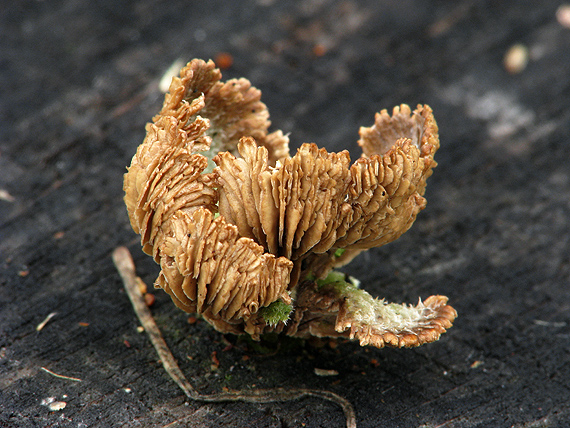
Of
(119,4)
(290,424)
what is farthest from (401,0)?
(290,424)

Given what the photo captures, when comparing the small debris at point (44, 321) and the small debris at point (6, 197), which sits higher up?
the small debris at point (6, 197)

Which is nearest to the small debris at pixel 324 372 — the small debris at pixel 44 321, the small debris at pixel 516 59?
the small debris at pixel 44 321

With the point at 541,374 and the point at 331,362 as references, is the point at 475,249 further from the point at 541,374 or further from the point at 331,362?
the point at 331,362

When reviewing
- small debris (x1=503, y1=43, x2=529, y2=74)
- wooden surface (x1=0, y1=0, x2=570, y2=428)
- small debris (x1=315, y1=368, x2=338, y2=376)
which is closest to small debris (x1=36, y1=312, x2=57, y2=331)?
wooden surface (x1=0, y1=0, x2=570, y2=428)

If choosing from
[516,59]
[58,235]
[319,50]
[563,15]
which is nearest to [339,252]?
[58,235]

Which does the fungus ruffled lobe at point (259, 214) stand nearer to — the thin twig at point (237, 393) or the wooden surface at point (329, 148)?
the thin twig at point (237, 393)

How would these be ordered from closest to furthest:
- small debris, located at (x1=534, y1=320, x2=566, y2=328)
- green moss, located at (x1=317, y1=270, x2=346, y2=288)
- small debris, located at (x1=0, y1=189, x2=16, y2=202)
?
green moss, located at (x1=317, y1=270, x2=346, y2=288)
small debris, located at (x1=534, y1=320, x2=566, y2=328)
small debris, located at (x1=0, y1=189, x2=16, y2=202)

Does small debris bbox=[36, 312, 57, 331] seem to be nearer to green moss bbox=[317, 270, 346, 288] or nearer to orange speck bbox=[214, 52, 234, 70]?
green moss bbox=[317, 270, 346, 288]
